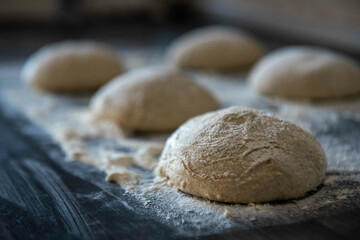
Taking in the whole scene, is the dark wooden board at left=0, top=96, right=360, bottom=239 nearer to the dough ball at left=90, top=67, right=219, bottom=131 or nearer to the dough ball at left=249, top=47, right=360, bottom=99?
the dough ball at left=90, top=67, right=219, bottom=131

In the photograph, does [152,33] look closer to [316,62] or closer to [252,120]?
[316,62]

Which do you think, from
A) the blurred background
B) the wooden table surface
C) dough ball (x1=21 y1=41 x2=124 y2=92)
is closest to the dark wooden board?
the wooden table surface

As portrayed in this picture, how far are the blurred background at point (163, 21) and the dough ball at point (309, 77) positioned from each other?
65 cm

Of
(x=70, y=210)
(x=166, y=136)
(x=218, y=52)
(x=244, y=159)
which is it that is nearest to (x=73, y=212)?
(x=70, y=210)

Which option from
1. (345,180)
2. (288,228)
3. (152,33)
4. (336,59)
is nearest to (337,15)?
(336,59)

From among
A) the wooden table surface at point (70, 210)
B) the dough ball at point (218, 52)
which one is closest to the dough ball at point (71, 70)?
the dough ball at point (218, 52)

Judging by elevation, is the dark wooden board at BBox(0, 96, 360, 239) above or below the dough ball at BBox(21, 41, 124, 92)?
below

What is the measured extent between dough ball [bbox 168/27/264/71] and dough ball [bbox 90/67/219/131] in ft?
2.96

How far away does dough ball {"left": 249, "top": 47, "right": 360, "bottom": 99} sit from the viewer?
2.56 metres

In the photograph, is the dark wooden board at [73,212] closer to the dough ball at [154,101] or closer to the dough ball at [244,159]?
the dough ball at [244,159]

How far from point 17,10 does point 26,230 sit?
→ 13.1 feet

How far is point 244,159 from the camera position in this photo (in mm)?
1532

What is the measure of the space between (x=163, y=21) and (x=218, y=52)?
1.91 metres

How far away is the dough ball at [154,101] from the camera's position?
2.24 m
